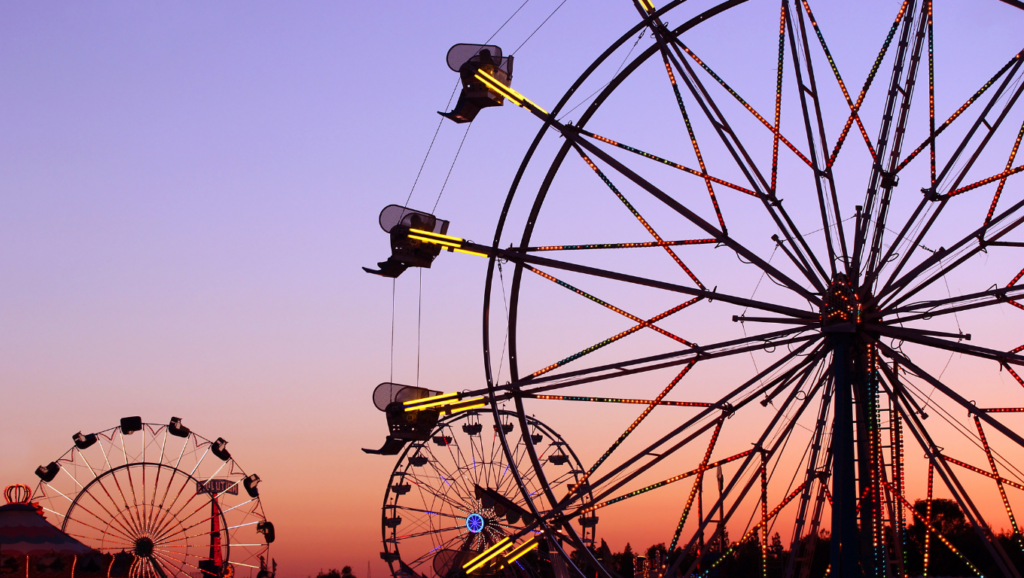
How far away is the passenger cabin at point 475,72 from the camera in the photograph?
19625 mm

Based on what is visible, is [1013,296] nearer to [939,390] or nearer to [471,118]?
[939,390]

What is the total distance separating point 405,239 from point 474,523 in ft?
61.1

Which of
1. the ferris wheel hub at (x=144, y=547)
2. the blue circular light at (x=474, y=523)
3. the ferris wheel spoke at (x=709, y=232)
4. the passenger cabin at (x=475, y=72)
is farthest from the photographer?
the blue circular light at (x=474, y=523)

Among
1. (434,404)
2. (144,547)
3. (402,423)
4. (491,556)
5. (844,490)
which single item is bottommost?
(491,556)

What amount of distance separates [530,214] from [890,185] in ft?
19.9

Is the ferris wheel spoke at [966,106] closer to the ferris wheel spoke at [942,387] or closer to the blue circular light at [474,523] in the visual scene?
the ferris wheel spoke at [942,387]

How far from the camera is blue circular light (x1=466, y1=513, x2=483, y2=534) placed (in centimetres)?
3572

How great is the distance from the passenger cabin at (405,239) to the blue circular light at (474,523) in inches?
698

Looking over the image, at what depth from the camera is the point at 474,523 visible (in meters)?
35.9

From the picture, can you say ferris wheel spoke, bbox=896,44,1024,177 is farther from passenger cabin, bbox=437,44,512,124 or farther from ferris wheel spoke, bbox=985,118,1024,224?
passenger cabin, bbox=437,44,512,124

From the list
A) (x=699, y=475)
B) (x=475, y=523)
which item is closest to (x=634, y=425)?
(x=699, y=475)

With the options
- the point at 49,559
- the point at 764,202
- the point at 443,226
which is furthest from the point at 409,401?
the point at 49,559

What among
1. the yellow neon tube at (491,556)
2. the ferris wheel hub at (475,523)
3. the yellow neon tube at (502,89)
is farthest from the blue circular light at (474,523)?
the yellow neon tube at (502,89)

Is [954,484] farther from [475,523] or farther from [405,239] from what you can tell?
[475,523]
